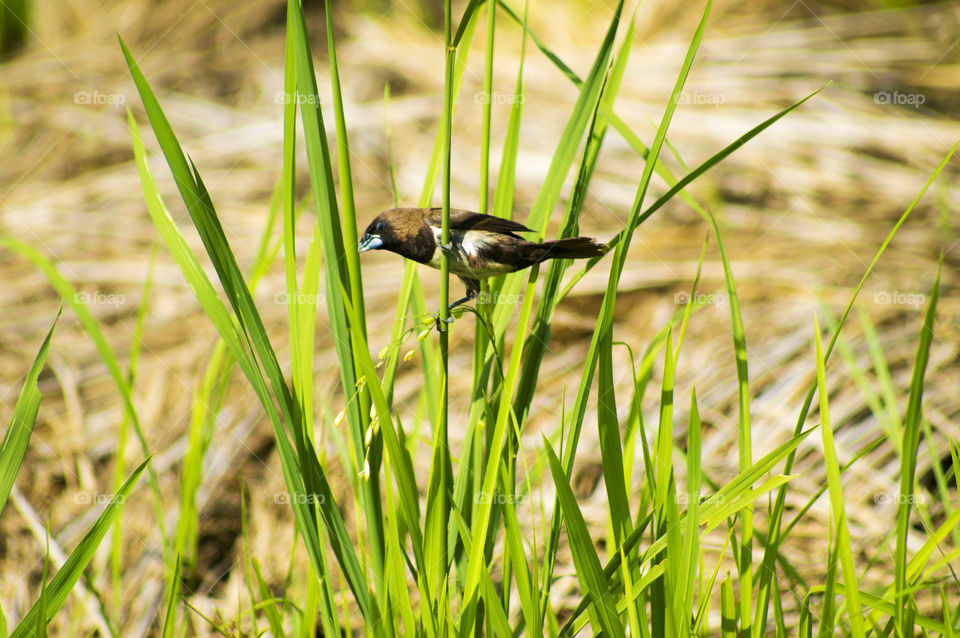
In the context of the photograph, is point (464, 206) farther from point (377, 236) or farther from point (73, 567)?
point (73, 567)

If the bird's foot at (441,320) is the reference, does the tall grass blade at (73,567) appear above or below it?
below

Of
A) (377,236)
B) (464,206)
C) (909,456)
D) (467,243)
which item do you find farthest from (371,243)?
(464,206)

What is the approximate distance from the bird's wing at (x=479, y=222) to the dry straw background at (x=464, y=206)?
1.50 ft

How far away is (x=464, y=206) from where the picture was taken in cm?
295

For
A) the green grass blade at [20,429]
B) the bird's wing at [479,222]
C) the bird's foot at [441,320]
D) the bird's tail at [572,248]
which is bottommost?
the green grass blade at [20,429]

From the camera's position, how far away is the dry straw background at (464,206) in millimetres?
1980

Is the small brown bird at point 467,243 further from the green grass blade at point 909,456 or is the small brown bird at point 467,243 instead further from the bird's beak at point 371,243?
the green grass blade at point 909,456

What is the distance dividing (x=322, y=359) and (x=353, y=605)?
3.13ft

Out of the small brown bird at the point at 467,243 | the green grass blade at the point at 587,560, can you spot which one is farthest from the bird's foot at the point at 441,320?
the green grass blade at the point at 587,560

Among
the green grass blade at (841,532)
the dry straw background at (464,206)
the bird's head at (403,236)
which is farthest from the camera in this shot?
the dry straw background at (464,206)

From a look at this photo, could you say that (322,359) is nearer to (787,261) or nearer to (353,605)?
(353,605)

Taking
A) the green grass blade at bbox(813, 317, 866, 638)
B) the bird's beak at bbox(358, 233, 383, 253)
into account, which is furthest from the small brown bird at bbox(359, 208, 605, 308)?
the green grass blade at bbox(813, 317, 866, 638)

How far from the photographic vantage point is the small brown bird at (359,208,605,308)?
872 mm

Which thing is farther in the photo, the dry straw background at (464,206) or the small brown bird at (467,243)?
the dry straw background at (464,206)
